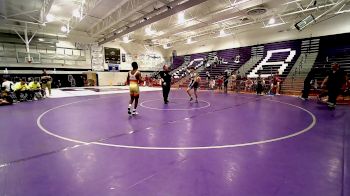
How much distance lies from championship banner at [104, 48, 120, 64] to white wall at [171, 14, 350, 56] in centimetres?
A: 940

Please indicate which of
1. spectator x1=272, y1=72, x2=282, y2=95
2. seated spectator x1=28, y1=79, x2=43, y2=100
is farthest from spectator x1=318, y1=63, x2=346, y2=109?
seated spectator x1=28, y1=79, x2=43, y2=100

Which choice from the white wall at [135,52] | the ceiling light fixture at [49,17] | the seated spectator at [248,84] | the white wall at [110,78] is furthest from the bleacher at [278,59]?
the ceiling light fixture at [49,17]

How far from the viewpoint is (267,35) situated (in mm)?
20266

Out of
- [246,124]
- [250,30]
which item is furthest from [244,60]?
[246,124]

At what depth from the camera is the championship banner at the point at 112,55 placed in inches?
994

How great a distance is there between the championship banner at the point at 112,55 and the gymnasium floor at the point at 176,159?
851 inches

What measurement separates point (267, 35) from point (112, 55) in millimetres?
19336

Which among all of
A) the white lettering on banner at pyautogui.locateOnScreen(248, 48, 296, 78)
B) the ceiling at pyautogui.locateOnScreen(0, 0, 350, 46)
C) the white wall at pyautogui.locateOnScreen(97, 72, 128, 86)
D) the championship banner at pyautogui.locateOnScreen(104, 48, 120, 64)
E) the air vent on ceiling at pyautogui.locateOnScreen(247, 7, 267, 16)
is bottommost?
the white wall at pyautogui.locateOnScreen(97, 72, 128, 86)

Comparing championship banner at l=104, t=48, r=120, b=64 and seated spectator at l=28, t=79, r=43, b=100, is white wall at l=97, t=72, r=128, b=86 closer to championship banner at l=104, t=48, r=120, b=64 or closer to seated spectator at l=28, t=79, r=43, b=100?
championship banner at l=104, t=48, r=120, b=64

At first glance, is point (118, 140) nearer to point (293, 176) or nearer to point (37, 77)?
point (293, 176)

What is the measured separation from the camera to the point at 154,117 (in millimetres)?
5895

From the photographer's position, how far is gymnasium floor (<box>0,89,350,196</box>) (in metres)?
2.20

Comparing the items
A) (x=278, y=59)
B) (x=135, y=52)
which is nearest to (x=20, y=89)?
(x=135, y=52)

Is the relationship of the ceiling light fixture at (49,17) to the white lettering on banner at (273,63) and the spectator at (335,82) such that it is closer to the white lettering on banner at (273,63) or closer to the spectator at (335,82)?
the white lettering on banner at (273,63)
